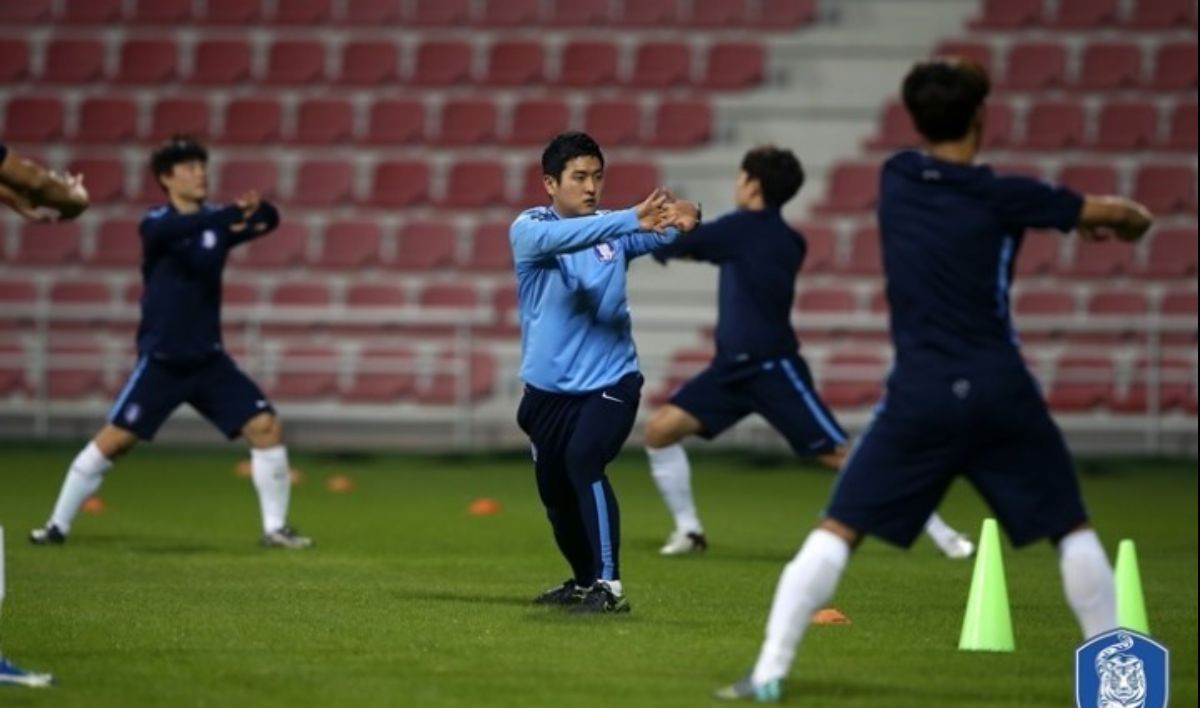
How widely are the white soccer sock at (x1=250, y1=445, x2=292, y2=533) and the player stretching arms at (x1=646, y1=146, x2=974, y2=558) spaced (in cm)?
245

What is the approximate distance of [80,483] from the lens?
527 inches

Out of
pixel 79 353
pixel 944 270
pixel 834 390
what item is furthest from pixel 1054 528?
pixel 79 353

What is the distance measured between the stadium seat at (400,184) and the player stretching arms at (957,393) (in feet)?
58.4

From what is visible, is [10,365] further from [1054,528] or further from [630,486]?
[1054,528]

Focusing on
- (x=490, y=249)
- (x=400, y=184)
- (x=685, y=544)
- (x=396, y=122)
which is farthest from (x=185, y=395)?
(x=396, y=122)

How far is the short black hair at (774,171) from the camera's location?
12680 mm

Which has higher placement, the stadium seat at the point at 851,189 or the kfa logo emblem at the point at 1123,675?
the stadium seat at the point at 851,189

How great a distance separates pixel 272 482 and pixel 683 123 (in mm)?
12258

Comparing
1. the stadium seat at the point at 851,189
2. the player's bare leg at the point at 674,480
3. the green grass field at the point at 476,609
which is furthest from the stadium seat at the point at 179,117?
the player's bare leg at the point at 674,480

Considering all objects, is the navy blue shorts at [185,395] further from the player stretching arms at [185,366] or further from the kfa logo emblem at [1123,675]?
the kfa logo emblem at [1123,675]

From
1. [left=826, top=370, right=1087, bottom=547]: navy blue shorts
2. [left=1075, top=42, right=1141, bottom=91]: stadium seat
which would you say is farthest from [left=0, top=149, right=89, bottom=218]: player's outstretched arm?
[left=1075, top=42, right=1141, bottom=91]: stadium seat

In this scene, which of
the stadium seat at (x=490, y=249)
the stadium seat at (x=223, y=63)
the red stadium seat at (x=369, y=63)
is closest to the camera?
the stadium seat at (x=490, y=249)

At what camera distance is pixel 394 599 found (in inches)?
413

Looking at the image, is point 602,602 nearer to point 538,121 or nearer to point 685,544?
point 685,544
